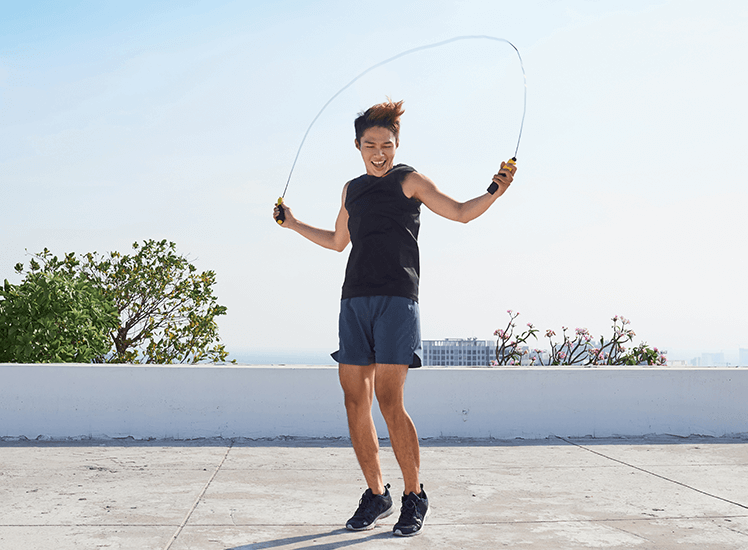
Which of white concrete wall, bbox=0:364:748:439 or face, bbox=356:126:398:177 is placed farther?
white concrete wall, bbox=0:364:748:439

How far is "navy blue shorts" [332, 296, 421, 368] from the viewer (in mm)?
2936

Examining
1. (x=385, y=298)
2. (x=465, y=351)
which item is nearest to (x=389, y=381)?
(x=385, y=298)

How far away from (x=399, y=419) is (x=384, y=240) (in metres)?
0.80

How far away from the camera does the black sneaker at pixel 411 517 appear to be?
289 centimetres

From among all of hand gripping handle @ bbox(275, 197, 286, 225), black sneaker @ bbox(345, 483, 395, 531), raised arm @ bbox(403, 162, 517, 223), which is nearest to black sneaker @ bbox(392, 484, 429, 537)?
black sneaker @ bbox(345, 483, 395, 531)

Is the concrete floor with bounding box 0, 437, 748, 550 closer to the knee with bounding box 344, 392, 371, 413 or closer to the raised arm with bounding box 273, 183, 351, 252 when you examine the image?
the knee with bounding box 344, 392, 371, 413

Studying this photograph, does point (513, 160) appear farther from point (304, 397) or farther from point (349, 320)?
point (304, 397)

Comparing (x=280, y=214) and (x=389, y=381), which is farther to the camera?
(x=280, y=214)

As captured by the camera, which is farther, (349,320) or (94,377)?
(94,377)

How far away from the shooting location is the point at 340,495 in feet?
12.0

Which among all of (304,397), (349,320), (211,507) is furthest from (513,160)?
(304,397)

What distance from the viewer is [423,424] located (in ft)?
18.5

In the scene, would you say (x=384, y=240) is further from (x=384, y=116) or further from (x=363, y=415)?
(x=363, y=415)

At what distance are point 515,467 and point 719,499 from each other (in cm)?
125
